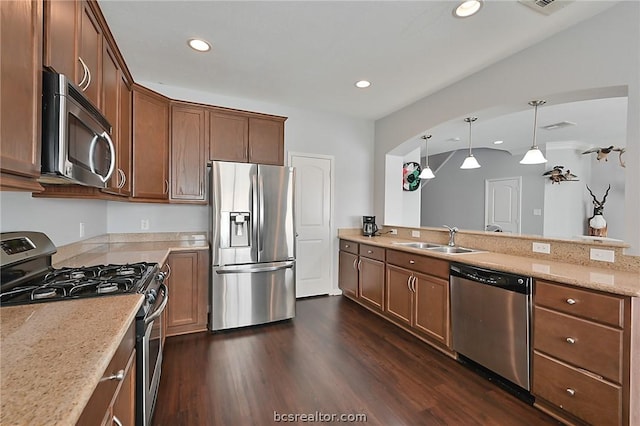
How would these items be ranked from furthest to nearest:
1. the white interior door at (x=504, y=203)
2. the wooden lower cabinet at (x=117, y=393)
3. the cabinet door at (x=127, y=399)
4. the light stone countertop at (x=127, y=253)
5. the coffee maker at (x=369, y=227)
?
the white interior door at (x=504, y=203) < the coffee maker at (x=369, y=227) < the light stone countertop at (x=127, y=253) < the cabinet door at (x=127, y=399) < the wooden lower cabinet at (x=117, y=393)

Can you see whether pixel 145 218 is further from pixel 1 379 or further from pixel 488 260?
pixel 488 260

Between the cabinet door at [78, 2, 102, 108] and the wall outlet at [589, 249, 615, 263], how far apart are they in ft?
11.0

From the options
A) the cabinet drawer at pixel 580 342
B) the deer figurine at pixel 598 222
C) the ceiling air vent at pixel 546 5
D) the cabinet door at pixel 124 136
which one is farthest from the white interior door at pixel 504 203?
the cabinet door at pixel 124 136

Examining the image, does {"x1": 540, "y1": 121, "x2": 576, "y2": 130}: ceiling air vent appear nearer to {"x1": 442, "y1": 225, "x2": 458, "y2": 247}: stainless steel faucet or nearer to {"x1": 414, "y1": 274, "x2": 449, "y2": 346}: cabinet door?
{"x1": 442, "y1": 225, "x2": 458, "y2": 247}: stainless steel faucet

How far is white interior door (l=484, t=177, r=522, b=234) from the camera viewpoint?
20.4 feet

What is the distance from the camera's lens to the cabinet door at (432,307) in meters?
2.57

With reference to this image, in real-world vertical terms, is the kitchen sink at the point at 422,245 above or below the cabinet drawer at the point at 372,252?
above

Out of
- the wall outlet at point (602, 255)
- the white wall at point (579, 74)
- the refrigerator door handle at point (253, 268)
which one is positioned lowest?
the refrigerator door handle at point (253, 268)

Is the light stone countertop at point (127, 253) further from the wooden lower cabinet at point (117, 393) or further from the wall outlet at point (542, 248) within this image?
the wall outlet at point (542, 248)

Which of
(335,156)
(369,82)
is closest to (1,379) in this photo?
(369,82)

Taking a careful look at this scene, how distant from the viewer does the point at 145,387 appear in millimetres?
1444

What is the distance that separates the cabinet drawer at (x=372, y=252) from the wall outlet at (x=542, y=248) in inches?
57.0

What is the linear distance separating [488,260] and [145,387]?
96.5 inches

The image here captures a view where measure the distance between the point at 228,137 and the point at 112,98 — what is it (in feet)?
4.38
